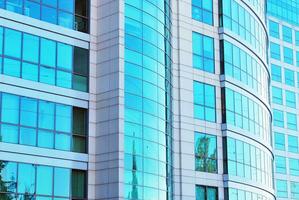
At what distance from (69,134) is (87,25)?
5.66 m

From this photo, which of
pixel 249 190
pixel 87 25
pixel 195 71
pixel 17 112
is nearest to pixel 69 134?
pixel 17 112

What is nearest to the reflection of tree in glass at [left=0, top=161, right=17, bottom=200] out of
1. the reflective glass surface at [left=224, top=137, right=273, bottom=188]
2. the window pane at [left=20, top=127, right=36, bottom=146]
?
the window pane at [left=20, top=127, right=36, bottom=146]

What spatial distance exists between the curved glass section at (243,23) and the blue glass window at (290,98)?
1115 inches

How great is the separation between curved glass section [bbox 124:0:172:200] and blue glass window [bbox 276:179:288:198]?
121ft

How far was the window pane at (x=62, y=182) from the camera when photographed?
1128 inches

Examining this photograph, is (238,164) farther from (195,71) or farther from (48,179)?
(48,179)

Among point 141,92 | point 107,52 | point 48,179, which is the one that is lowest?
point 48,179

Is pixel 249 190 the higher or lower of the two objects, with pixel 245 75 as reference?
lower

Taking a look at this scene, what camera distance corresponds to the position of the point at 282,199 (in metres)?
67.8

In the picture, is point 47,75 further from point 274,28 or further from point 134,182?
point 274,28

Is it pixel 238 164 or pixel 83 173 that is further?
pixel 238 164

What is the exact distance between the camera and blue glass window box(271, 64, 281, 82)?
70.5 metres

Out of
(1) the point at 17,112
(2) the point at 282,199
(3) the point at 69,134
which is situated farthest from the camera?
(2) the point at 282,199

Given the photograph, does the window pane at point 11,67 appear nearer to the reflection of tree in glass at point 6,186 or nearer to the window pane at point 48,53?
the window pane at point 48,53
